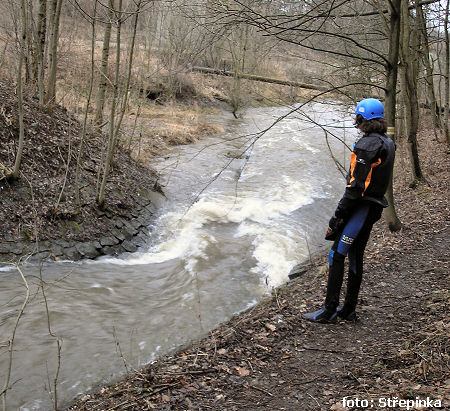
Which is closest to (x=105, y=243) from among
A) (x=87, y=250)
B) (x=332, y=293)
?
(x=87, y=250)

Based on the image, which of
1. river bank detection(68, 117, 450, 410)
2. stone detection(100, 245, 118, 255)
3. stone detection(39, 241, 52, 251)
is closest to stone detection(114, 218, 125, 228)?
stone detection(100, 245, 118, 255)

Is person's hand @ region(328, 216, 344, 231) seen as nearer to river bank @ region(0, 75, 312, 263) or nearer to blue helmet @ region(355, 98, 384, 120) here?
blue helmet @ region(355, 98, 384, 120)

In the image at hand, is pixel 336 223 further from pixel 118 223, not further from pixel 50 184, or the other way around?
pixel 50 184

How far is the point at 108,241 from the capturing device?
9.01m

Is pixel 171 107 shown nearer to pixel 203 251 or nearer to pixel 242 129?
pixel 242 129

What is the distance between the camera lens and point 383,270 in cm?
662

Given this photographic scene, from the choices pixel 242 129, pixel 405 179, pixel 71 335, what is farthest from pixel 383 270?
pixel 242 129

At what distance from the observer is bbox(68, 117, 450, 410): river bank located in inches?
145

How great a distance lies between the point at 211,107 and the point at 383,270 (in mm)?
24204

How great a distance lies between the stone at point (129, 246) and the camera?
362 inches

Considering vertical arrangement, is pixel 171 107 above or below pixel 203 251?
above

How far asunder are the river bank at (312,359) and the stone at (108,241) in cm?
376

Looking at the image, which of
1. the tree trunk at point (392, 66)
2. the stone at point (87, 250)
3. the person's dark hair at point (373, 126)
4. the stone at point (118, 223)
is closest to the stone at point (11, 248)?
the stone at point (87, 250)

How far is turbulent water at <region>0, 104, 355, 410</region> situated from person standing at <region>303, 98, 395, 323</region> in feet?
4.17
